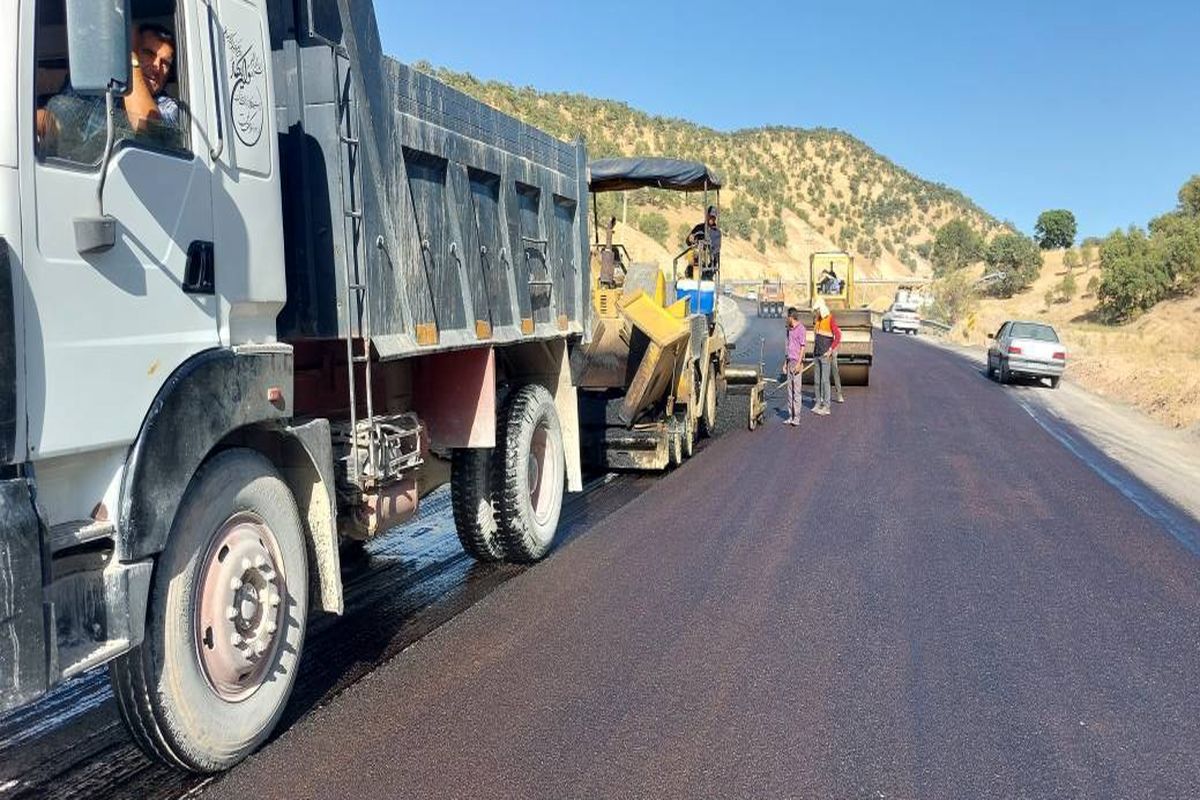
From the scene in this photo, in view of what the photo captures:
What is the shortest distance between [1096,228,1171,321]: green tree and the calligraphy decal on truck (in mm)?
48816

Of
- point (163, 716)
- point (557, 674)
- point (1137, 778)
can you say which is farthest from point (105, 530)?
point (1137, 778)

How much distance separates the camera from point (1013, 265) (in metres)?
65.8

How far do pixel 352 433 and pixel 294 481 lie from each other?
0.40 m

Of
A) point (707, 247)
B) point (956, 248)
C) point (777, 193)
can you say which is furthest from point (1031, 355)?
point (777, 193)

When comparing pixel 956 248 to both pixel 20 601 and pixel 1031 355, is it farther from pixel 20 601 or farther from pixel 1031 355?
pixel 20 601

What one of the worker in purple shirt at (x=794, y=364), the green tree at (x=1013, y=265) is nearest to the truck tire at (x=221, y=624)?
the worker in purple shirt at (x=794, y=364)

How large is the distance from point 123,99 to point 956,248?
82.4 meters

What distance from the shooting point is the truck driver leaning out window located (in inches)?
110

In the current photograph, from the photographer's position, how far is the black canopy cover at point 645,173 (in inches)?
419

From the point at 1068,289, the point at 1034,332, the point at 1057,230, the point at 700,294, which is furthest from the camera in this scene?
the point at 1057,230

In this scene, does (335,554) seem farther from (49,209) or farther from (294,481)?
(49,209)

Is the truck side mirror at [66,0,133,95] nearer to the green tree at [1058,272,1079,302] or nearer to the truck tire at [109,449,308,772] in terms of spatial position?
the truck tire at [109,449,308,772]

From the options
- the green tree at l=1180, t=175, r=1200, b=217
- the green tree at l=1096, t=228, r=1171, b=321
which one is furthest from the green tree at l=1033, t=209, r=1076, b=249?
the green tree at l=1096, t=228, r=1171, b=321

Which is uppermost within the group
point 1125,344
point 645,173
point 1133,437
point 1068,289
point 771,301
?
point 1068,289
